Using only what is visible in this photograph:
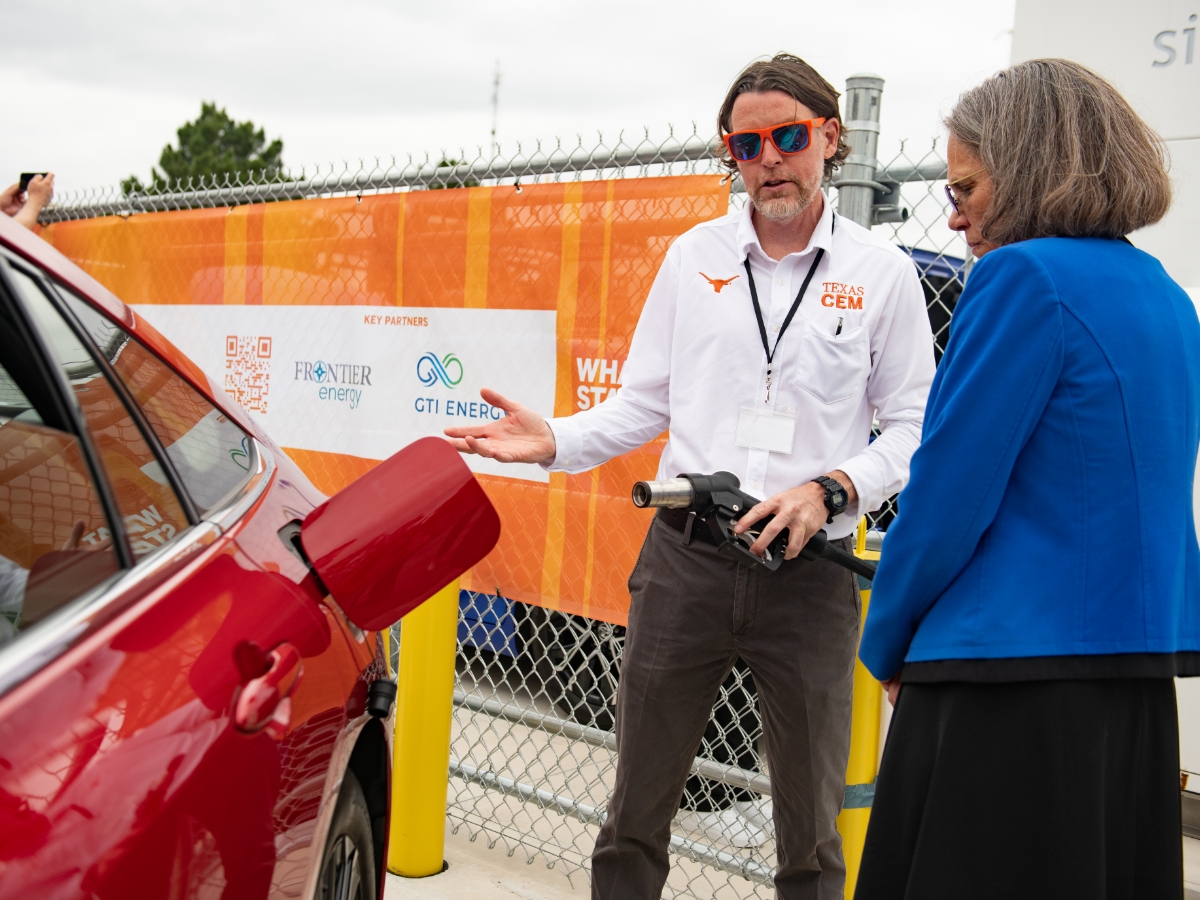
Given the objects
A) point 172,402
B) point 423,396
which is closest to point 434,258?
point 423,396

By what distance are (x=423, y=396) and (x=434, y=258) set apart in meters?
0.53

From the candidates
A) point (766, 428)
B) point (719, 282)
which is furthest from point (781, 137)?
point (766, 428)

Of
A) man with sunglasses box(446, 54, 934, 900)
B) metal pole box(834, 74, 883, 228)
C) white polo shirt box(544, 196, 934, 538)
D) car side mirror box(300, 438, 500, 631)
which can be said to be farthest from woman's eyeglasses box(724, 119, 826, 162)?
car side mirror box(300, 438, 500, 631)

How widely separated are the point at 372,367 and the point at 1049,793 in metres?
3.22

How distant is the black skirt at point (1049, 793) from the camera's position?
1.55 metres

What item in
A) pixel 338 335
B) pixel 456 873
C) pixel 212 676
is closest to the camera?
pixel 212 676

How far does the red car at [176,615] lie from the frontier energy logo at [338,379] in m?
2.07

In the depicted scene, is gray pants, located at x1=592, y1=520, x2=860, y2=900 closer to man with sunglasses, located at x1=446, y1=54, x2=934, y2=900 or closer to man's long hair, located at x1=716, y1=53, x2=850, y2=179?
man with sunglasses, located at x1=446, y1=54, x2=934, y2=900

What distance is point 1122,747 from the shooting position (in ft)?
5.24

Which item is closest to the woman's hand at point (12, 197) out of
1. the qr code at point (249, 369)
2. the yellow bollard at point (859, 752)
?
the qr code at point (249, 369)

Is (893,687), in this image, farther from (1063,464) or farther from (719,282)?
(719,282)

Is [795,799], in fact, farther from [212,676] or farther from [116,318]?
[116,318]

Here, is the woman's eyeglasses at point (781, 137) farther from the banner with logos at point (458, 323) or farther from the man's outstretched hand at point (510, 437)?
the man's outstretched hand at point (510, 437)

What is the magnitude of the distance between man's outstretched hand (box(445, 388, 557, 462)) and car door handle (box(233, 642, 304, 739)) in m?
0.90
